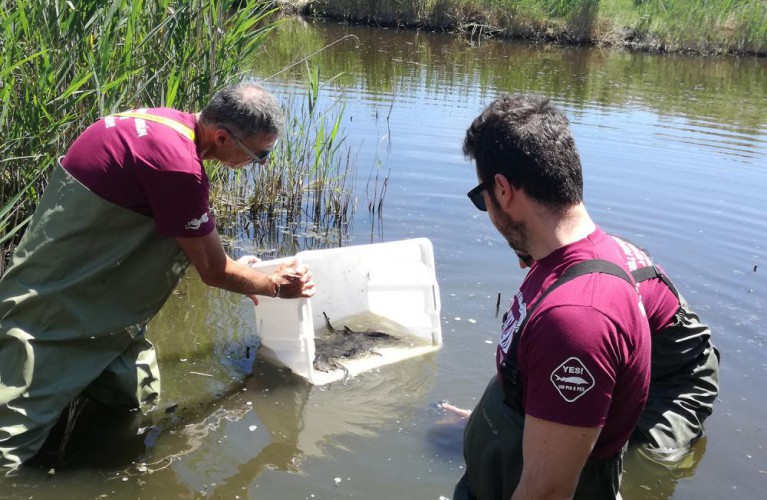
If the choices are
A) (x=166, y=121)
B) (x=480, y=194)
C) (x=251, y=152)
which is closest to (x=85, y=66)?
(x=166, y=121)

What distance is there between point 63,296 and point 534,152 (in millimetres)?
2237

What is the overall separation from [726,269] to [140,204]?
5.21 m

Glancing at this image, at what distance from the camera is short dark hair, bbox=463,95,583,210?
6.35 feet

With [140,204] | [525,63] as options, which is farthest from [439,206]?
[525,63]

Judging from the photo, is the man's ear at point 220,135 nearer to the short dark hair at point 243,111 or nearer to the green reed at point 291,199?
the short dark hair at point 243,111

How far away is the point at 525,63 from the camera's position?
1856 centimetres

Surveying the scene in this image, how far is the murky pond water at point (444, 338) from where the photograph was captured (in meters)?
3.54

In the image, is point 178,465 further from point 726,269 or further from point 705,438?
point 726,269

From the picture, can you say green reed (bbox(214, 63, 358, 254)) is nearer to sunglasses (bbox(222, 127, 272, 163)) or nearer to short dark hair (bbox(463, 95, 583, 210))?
sunglasses (bbox(222, 127, 272, 163))

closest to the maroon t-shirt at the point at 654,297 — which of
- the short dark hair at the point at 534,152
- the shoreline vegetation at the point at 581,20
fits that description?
the short dark hair at the point at 534,152

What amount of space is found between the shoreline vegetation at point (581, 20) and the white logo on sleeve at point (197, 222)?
68.2 feet

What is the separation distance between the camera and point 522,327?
6.41 ft

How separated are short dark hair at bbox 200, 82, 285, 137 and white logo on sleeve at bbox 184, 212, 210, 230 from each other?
1.34 ft

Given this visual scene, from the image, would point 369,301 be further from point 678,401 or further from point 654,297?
point 654,297
